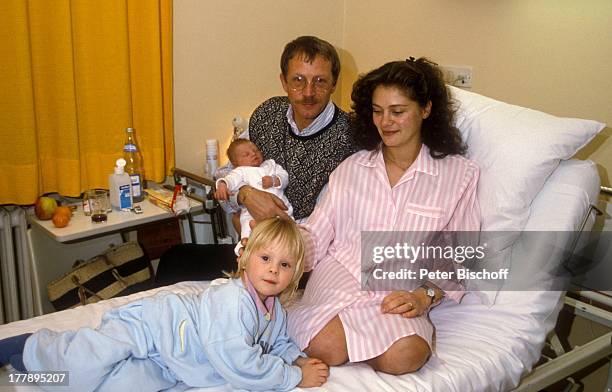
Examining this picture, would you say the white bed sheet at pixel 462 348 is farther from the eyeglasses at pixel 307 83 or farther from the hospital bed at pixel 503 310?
the eyeglasses at pixel 307 83

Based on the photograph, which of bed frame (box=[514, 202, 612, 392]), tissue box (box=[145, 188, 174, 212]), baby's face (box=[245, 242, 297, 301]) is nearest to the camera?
baby's face (box=[245, 242, 297, 301])

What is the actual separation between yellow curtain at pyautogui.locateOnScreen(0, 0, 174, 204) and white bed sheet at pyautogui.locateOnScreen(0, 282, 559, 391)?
2.73ft

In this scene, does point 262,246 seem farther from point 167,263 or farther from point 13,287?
point 13,287

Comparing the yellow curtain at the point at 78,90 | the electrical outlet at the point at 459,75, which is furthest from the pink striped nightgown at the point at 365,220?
the yellow curtain at the point at 78,90

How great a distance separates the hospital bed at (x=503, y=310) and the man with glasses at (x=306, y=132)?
466 mm

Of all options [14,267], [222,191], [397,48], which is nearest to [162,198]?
[222,191]

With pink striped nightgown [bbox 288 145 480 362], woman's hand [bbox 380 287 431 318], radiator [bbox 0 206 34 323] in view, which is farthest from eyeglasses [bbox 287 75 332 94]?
radiator [bbox 0 206 34 323]

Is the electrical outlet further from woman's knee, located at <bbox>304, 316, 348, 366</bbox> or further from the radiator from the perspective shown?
the radiator

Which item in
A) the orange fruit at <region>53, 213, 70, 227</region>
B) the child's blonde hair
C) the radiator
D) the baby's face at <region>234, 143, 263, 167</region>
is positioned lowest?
the radiator

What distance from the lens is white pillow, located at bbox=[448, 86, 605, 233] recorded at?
1.64 meters

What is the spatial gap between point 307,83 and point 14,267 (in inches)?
59.1

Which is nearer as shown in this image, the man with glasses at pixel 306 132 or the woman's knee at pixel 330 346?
the woman's knee at pixel 330 346

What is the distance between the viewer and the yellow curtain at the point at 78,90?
2049mm

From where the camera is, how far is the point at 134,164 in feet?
8.05
